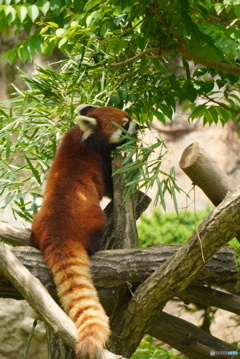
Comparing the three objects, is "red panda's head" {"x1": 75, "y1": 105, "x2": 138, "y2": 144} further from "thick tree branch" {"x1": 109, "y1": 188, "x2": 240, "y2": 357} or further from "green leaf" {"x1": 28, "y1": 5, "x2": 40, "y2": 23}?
"thick tree branch" {"x1": 109, "y1": 188, "x2": 240, "y2": 357}

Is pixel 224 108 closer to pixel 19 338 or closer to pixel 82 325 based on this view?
pixel 82 325

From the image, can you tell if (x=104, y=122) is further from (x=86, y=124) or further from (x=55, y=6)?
(x=55, y=6)

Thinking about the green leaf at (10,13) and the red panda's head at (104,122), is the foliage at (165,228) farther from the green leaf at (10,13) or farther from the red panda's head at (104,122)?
the green leaf at (10,13)

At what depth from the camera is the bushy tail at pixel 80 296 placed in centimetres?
263

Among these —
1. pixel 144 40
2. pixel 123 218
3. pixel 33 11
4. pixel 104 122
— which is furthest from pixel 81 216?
pixel 33 11

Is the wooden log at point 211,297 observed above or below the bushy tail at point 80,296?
Answer: below

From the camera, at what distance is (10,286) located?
11.0 ft

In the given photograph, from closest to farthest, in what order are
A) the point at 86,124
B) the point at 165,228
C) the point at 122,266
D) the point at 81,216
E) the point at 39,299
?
the point at 39,299 < the point at 122,266 < the point at 81,216 < the point at 86,124 < the point at 165,228

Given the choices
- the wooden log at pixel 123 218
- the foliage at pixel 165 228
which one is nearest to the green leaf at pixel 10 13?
the wooden log at pixel 123 218

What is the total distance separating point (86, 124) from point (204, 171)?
3.49 feet

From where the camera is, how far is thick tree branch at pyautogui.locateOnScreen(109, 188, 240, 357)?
8.96ft

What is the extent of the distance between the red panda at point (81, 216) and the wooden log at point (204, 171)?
2.33ft

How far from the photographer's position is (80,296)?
300 centimetres

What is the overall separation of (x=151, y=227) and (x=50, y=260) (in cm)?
425
